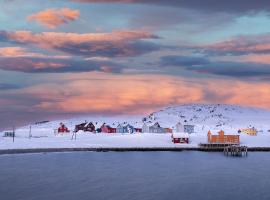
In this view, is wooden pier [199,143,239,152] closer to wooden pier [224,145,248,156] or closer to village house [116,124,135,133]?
wooden pier [224,145,248,156]

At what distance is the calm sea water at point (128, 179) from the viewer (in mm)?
52844

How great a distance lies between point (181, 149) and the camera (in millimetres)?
124312

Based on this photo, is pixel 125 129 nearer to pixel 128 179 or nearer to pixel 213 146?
pixel 213 146

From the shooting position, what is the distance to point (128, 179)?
217 feet

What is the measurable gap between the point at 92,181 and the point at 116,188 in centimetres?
748

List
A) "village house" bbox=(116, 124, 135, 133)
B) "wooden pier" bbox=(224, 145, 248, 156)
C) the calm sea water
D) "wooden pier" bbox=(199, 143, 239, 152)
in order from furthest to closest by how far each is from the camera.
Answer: "village house" bbox=(116, 124, 135, 133) < "wooden pier" bbox=(199, 143, 239, 152) < "wooden pier" bbox=(224, 145, 248, 156) < the calm sea water

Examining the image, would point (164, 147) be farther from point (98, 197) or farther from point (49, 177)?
point (98, 197)

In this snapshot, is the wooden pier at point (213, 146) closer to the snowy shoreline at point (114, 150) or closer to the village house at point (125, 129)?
the snowy shoreline at point (114, 150)

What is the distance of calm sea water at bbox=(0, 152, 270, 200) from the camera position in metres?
52.8

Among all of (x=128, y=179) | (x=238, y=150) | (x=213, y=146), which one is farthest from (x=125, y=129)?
(x=128, y=179)

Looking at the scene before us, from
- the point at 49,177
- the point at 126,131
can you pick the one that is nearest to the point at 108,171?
the point at 49,177

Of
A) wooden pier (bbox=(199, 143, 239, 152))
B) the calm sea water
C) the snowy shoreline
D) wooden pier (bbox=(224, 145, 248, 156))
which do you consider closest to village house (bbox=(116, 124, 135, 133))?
wooden pier (bbox=(199, 143, 239, 152))

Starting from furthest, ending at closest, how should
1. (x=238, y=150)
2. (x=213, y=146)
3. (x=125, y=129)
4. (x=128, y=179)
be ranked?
(x=125, y=129) < (x=213, y=146) < (x=238, y=150) < (x=128, y=179)

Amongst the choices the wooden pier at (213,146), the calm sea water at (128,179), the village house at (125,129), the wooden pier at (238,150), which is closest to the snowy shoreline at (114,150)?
the wooden pier at (213,146)
